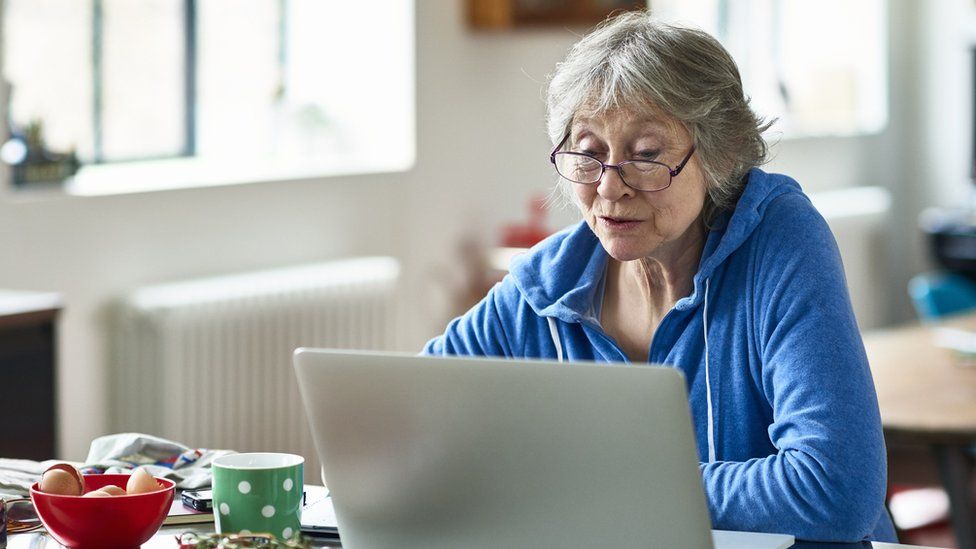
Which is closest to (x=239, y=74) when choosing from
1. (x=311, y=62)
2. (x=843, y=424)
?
(x=311, y=62)

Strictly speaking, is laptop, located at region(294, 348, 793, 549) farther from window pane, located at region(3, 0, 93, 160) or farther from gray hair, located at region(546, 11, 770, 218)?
window pane, located at region(3, 0, 93, 160)

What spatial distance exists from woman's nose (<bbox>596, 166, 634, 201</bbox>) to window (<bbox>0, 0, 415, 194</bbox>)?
192 cm

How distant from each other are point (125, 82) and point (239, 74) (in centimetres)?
41

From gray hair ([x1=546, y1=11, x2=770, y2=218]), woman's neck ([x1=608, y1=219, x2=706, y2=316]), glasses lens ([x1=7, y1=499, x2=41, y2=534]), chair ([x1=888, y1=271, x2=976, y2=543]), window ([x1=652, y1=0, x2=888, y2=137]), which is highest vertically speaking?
window ([x1=652, y1=0, x2=888, y2=137])

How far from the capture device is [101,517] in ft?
4.64

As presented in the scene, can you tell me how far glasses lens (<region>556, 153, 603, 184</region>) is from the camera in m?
1.81

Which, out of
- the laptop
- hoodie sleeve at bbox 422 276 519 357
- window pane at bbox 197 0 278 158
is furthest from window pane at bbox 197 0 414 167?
the laptop

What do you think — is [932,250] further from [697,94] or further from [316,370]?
[316,370]

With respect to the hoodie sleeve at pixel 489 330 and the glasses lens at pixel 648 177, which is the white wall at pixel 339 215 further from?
the glasses lens at pixel 648 177

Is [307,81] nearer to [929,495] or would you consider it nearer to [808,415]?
[929,495]

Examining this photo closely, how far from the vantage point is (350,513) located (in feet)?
4.58

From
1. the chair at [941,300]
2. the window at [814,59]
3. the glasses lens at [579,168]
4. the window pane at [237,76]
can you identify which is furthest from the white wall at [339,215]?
the glasses lens at [579,168]

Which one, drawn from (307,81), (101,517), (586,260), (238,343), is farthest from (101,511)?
(307,81)

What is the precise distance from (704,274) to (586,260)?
9.0 inches
